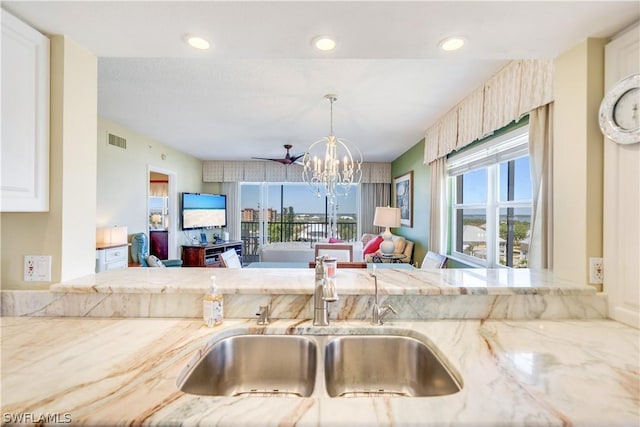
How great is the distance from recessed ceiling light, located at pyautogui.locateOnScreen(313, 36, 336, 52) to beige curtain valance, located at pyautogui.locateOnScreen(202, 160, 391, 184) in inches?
216

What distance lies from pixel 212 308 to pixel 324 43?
49.3 inches

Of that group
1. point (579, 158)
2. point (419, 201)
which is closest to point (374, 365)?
point (579, 158)

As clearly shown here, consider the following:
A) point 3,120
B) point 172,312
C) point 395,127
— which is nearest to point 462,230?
point 395,127

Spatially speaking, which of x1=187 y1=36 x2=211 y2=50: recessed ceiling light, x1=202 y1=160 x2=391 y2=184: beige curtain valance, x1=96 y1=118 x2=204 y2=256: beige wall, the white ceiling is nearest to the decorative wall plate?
the white ceiling

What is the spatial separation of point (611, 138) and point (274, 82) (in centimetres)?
231

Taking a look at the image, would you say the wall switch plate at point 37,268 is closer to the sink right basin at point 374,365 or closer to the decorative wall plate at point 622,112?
the sink right basin at point 374,365

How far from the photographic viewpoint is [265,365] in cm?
116

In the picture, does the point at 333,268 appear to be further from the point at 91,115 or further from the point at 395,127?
the point at 395,127

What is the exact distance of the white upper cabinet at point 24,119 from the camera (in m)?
1.10

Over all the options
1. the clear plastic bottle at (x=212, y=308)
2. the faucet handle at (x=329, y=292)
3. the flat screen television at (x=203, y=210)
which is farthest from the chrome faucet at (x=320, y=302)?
the flat screen television at (x=203, y=210)

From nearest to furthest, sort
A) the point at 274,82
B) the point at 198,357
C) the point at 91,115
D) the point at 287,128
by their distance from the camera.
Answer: the point at 198,357, the point at 91,115, the point at 274,82, the point at 287,128

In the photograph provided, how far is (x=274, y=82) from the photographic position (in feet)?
8.58

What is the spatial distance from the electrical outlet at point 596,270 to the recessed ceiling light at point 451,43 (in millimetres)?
1123

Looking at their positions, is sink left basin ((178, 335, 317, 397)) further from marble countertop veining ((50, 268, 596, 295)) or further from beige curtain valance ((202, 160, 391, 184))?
beige curtain valance ((202, 160, 391, 184))
